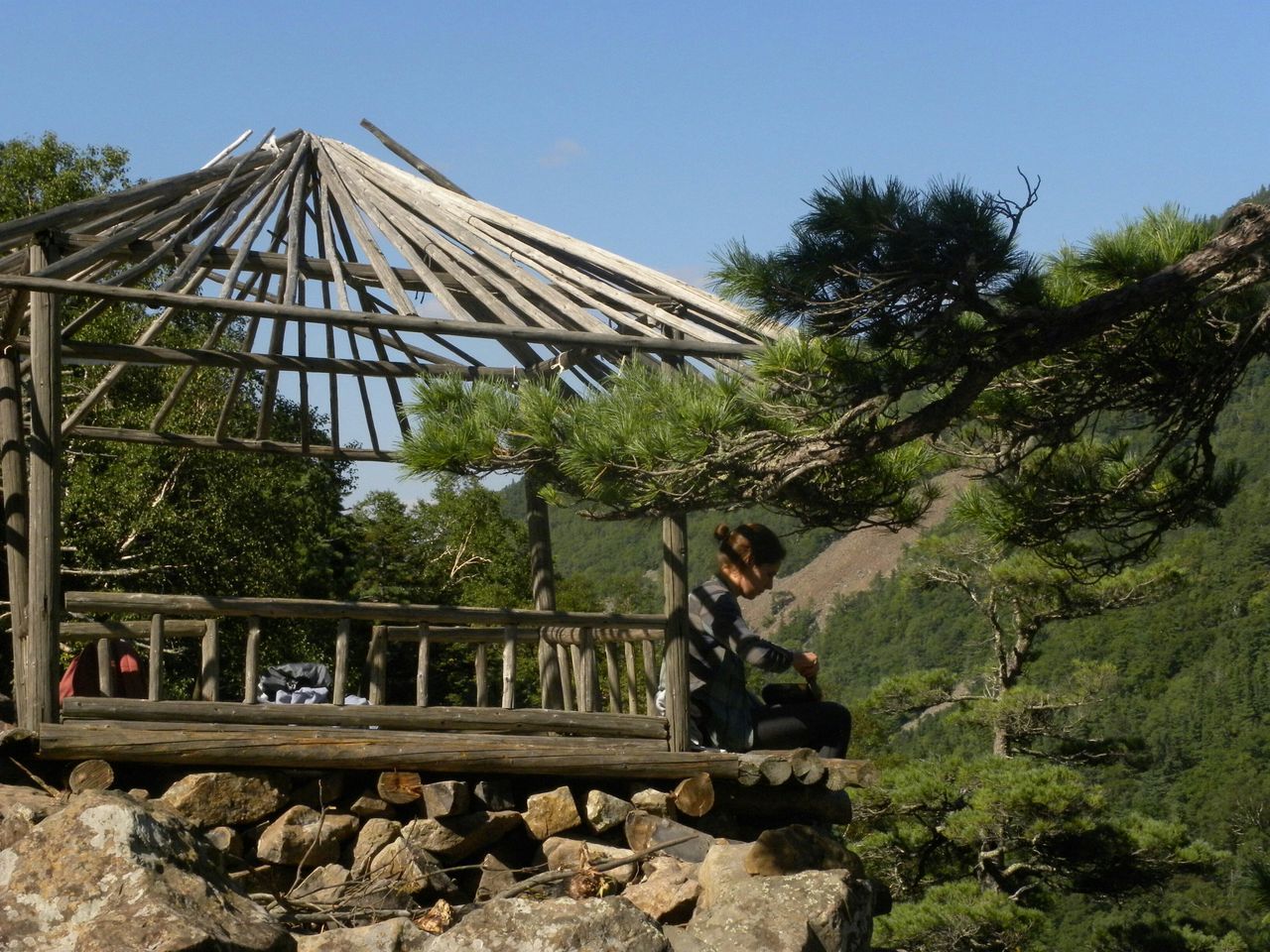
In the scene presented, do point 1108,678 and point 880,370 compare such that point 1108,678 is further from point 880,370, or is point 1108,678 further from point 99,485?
point 880,370

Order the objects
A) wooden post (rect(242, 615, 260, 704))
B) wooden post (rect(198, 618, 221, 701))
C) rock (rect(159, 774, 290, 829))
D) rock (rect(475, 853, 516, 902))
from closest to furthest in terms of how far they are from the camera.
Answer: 1. rock (rect(159, 774, 290, 829))
2. rock (rect(475, 853, 516, 902))
3. wooden post (rect(242, 615, 260, 704))
4. wooden post (rect(198, 618, 221, 701))

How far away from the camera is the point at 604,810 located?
6.80 meters

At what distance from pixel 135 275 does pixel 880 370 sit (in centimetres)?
364

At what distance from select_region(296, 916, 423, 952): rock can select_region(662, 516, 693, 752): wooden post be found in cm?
249

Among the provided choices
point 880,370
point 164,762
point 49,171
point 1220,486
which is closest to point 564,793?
point 164,762

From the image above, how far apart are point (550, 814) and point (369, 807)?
816 millimetres

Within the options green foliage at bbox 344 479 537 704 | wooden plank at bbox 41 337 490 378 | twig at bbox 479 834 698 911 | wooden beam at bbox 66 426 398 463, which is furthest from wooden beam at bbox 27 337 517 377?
green foliage at bbox 344 479 537 704

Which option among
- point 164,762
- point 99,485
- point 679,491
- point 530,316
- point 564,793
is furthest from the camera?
point 99,485

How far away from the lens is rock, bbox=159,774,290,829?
635 cm

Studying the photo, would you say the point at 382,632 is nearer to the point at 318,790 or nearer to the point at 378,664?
the point at 378,664

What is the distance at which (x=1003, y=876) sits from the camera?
15469mm

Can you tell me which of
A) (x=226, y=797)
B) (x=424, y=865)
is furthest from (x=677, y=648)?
(x=226, y=797)

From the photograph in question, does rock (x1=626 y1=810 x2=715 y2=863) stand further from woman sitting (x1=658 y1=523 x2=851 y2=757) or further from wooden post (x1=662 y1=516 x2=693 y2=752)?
woman sitting (x1=658 y1=523 x2=851 y2=757)

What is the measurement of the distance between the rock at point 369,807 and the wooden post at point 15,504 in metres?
1.49
